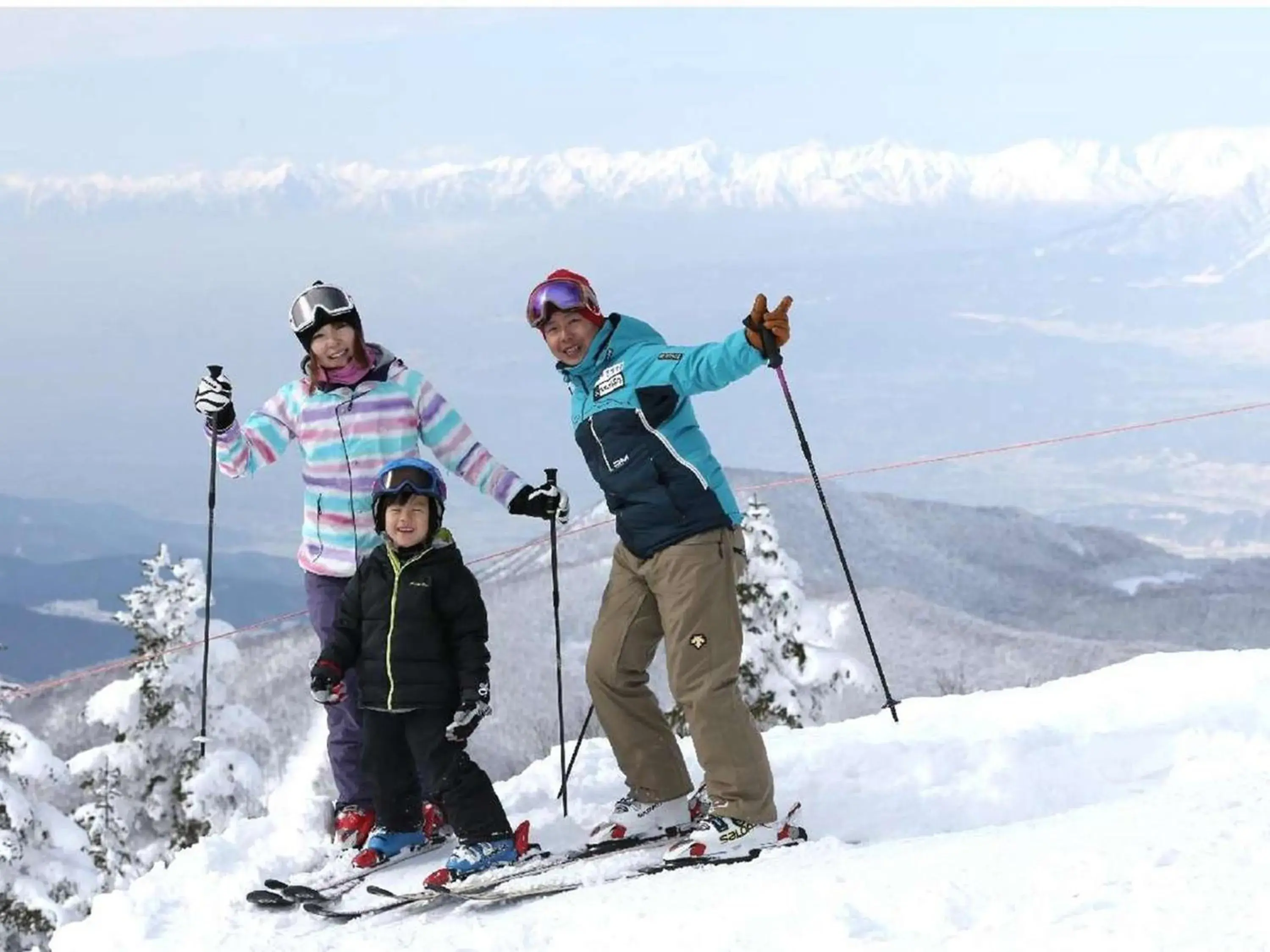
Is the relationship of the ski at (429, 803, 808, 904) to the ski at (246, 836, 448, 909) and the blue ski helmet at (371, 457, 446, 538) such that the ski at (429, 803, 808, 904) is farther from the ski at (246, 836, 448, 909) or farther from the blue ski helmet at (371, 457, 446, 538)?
the blue ski helmet at (371, 457, 446, 538)

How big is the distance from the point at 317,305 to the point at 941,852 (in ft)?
12.7

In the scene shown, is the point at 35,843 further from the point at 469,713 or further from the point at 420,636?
the point at 469,713

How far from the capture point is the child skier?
6.01 m

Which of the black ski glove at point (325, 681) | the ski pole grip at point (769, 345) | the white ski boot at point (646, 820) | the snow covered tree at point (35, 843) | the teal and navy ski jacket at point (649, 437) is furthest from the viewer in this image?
the snow covered tree at point (35, 843)

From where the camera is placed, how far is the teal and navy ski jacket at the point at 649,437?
5.98 meters

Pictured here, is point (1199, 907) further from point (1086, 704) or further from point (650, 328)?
point (1086, 704)

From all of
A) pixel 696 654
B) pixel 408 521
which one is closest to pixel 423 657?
pixel 408 521

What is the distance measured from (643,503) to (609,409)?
473 millimetres

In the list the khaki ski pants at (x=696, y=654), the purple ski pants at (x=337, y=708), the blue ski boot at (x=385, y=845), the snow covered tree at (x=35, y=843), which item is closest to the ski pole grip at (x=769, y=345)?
the khaki ski pants at (x=696, y=654)

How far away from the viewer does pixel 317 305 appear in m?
6.43

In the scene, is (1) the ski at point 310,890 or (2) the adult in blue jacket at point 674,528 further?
(1) the ski at point 310,890

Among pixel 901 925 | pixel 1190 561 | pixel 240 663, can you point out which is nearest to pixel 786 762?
pixel 901 925

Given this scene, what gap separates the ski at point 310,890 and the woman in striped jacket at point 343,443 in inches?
14.4

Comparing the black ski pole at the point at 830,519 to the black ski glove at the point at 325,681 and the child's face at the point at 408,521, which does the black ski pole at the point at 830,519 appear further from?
the black ski glove at the point at 325,681
